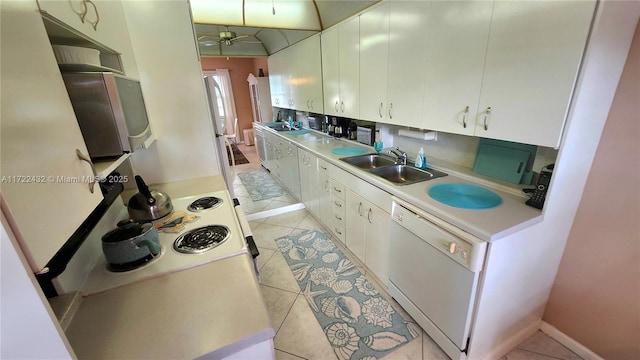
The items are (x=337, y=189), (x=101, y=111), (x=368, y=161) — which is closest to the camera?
(x=101, y=111)

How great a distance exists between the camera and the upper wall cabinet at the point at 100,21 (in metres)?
0.79

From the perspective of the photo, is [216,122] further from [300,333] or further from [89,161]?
[300,333]

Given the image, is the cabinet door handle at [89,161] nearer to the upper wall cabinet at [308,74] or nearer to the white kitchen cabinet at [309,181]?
the white kitchen cabinet at [309,181]

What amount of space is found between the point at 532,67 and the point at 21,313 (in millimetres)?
1845

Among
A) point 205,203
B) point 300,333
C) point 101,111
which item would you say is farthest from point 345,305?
point 101,111

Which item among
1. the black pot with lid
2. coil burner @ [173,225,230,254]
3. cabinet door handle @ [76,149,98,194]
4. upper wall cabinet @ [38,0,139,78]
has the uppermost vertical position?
upper wall cabinet @ [38,0,139,78]

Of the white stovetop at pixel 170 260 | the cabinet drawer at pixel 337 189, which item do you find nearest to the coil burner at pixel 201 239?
the white stovetop at pixel 170 260

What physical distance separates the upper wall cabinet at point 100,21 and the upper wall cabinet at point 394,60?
175 centimetres

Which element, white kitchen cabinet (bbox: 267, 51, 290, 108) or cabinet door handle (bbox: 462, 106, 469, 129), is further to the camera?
white kitchen cabinet (bbox: 267, 51, 290, 108)

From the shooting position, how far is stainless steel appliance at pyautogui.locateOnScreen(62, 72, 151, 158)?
3.00 ft

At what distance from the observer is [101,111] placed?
96cm

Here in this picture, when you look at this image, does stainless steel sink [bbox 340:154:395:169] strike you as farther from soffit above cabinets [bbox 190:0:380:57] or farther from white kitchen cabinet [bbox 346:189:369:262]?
soffit above cabinets [bbox 190:0:380:57]

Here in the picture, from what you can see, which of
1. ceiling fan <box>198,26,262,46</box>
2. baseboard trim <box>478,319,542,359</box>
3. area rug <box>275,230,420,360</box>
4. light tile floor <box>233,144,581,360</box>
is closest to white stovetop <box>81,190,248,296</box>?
light tile floor <box>233,144,581,360</box>

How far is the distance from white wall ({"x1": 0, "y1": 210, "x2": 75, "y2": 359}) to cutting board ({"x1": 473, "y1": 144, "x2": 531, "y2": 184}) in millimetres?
2053
